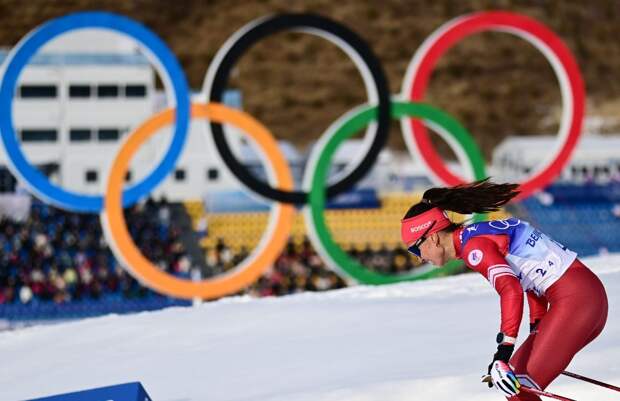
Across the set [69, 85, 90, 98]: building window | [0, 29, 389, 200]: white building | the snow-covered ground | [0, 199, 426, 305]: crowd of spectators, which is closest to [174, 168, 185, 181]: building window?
[0, 29, 389, 200]: white building

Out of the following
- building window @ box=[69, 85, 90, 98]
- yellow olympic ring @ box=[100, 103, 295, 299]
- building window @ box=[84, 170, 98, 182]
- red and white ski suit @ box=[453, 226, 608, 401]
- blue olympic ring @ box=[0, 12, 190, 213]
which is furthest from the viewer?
building window @ box=[84, 170, 98, 182]

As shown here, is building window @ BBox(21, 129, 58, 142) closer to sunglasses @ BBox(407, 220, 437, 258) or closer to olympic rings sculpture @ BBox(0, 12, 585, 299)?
olympic rings sculpture @ BBox(0, 12, 585, 299)

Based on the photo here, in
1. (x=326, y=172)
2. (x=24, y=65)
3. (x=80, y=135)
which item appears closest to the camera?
(x=24, y=65)

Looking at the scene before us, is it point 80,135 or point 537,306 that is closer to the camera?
point 537,306

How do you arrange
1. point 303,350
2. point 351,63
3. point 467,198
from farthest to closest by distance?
1. point 351,63
2. point 303,350
3. point 467,198

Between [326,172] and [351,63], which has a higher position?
[326,172]

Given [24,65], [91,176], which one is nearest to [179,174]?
[91,176]

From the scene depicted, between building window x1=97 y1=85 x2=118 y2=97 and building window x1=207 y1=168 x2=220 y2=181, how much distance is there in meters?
6.06

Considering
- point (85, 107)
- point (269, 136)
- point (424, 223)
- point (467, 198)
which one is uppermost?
point (467, 198)

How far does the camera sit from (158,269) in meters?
21.8

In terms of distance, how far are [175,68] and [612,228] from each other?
21.5 metres

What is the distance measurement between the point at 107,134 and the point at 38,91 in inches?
129

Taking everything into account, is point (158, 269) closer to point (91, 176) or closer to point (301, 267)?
point (301, 267)

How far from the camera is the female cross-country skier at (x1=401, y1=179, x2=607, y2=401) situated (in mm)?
5324
